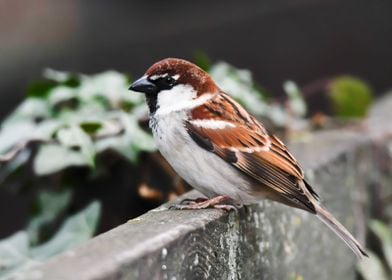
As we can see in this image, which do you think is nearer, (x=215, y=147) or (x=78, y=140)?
(x=215, y=147)

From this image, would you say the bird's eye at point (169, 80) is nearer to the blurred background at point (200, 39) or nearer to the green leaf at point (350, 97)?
the green leaf at point (350, 97)

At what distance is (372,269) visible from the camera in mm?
3617

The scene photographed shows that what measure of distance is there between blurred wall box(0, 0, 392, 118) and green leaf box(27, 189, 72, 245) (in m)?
3.04

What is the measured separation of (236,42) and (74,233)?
13.0 feet

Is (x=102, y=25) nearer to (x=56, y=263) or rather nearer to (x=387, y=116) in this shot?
(x=387, y=116)

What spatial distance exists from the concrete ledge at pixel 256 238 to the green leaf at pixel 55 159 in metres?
0.44

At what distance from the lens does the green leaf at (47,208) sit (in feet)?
11.1

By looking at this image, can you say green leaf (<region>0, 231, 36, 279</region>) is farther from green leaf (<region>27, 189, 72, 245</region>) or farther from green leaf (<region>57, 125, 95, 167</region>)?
green leaf (<region>27, 189, 72, 245</region>)

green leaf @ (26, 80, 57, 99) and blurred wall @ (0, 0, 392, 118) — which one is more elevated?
green leaf @ (26, 80, 57, 99)

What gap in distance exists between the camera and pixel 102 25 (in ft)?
24.7

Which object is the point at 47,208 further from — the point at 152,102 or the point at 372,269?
the point at 372,269

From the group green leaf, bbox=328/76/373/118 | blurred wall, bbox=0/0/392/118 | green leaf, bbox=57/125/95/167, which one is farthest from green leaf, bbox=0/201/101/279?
blurred wall, bbox=0/0/392/118

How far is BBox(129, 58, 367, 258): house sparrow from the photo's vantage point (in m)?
2.78

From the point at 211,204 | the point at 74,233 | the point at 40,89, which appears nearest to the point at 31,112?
the point at 40,89
